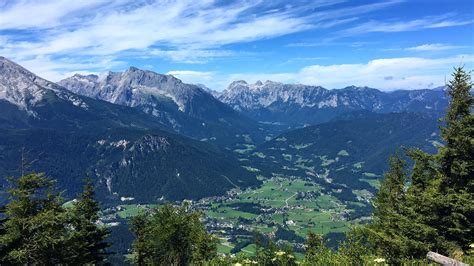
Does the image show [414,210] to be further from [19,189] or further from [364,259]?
[19,189]

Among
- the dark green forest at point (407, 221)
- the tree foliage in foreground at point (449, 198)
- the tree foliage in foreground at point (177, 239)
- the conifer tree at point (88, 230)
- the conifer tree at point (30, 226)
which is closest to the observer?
the dark green forest at point (407, 221)

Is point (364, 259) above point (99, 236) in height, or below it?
above

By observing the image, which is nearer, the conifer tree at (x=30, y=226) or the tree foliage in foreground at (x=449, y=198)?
the tree foliage in foreground at (x=449, y=198)

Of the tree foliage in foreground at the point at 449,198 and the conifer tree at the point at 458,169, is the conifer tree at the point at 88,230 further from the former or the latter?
the conifer tree at the point at 458,169

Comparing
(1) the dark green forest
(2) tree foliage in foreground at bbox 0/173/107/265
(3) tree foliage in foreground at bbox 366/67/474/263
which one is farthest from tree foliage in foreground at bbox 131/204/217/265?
(3) tree foliage in foreground at bbox 366/67/474/263

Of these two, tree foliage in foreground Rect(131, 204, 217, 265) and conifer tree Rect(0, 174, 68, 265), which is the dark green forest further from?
tree foliage in foreground Rect(131, 204, 217, 265)

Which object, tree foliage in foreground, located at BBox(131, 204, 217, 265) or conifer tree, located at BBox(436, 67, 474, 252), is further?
tree foliage in foreground, located at BBox(131, 204, 217, 265)

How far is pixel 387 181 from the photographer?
40375 millimetres

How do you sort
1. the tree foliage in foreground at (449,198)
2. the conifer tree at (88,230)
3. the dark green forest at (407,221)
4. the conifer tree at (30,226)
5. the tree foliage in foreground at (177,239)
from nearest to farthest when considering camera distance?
the dark green forest at (407,221) → the tree foliage in foreground at (449,198) → the conifer tree at (30,226) → the tree foliage in foreground at (177,239) → the conifer tree at (88,230)

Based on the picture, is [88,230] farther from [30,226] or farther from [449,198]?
[449,198]

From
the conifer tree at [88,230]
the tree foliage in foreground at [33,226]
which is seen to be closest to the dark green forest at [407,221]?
the tree foliage in foreground at [33,226]

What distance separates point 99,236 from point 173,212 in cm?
756

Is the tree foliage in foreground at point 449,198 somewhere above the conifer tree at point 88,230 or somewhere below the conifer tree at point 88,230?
above

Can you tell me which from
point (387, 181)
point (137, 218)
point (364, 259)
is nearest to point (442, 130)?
point (364, 259)
